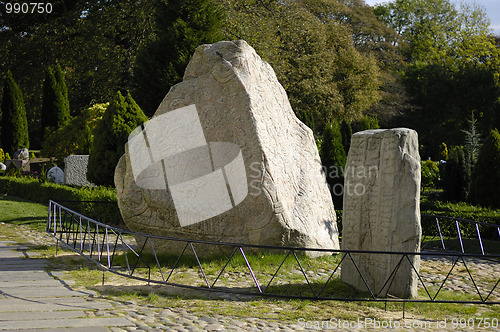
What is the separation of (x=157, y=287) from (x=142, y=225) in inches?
72.7

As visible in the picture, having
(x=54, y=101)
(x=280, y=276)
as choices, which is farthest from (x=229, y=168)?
(x=54, y=101)

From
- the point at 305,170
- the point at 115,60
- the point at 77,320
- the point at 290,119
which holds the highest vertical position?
the point at 115,60

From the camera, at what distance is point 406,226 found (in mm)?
6793

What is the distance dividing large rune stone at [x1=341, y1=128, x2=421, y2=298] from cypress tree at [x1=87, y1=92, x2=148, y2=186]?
8.38 m

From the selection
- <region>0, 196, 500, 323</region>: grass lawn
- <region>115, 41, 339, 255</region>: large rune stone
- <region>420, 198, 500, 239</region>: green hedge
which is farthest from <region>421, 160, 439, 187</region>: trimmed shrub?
<region>0, 196, 500, 323</region>: grass lawn

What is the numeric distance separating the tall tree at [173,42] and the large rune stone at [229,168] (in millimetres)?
6665

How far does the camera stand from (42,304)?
20.2 feet

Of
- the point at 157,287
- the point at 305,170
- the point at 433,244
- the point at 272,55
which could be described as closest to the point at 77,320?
the point at 157,287

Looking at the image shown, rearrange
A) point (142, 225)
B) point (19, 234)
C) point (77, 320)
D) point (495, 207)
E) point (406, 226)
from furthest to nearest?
point (495, 207)
point (19, 234)
point (142, 225)
point (406, 226)
point (77, 320)

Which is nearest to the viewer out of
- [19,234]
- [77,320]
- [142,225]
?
[77,320]

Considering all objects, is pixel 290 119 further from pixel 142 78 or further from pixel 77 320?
pixel 142 78

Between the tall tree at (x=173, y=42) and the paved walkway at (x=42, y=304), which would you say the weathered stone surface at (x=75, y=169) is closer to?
the tall tree at (x=173, y=42)

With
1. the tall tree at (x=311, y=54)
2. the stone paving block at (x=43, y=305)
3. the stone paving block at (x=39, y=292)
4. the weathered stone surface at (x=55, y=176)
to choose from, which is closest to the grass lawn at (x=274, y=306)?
the stone paving block at (x=39, y=292)

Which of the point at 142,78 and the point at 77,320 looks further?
the point at 142,78
